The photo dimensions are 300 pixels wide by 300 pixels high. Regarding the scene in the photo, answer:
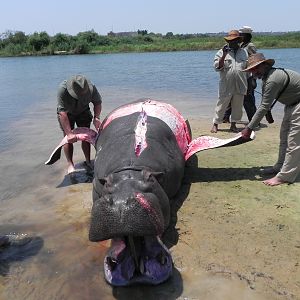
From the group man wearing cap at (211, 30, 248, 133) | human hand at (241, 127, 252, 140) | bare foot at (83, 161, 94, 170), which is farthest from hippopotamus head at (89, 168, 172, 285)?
man wearing cap at (211, 30, 248, 133)

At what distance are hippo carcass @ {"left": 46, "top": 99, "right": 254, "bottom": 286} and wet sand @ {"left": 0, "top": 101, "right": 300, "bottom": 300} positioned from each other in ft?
0.80

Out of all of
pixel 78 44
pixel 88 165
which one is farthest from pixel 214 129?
pixel 78 44

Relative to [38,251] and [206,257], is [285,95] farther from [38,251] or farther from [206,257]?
[38,251]

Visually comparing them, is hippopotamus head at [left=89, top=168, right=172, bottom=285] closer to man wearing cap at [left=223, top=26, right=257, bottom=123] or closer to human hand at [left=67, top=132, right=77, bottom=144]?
human hand at [left=67, top=132, right=77, bottom=144]

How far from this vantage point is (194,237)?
528cm

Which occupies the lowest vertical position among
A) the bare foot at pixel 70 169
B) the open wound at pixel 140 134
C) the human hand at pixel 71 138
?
the bare foot at pixel 70 169

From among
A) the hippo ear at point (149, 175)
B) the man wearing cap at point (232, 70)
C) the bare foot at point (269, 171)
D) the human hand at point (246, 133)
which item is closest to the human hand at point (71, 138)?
the human hand at point (246, 133)

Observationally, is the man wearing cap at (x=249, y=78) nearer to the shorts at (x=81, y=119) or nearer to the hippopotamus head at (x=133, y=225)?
the shorts at (x=81, y=119)

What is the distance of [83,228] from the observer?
582cm

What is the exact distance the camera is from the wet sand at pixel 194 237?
4.41m

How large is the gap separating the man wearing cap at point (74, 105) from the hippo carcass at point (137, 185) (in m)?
0.89

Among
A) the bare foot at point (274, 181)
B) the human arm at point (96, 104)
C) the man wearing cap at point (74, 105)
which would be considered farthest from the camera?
the human arm at point (96, 104)

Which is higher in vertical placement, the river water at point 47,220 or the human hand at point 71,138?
the human hand at point 71,138

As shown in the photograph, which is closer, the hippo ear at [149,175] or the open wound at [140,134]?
the hippo ear at [149,175]
